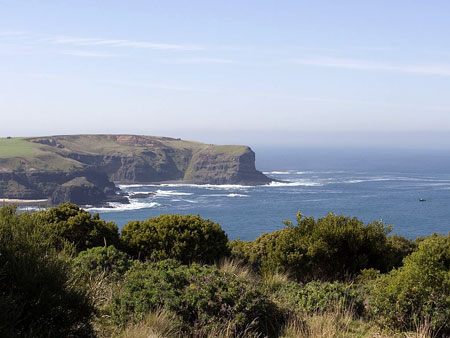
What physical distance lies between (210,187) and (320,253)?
162675 mm

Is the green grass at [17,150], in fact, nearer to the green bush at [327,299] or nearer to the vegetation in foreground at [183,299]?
the vegetation in foreground at [183,299]

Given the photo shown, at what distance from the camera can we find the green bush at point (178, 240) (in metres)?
14.7

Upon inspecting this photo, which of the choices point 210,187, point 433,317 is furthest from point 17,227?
point 210,187

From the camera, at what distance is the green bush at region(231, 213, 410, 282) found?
1409 cm

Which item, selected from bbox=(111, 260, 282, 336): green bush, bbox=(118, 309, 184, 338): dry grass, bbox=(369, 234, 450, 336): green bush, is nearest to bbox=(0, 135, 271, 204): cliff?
bbox=(111, 260, 282, 336): green bush

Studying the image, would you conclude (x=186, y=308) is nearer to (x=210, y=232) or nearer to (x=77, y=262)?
(x=77, y=262)

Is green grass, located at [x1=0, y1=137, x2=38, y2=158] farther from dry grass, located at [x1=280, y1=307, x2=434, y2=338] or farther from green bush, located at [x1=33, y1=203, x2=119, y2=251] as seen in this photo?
dry grass, located at [x1=280, y1=307, x2=434, y2=338]

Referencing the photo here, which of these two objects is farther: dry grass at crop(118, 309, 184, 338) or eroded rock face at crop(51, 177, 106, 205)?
eroded rock face at crop(51, 177, 106, 205)

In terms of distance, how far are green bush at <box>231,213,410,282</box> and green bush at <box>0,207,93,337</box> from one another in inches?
310

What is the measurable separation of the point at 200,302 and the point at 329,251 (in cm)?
722

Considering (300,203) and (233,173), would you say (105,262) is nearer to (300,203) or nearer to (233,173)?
(300,203)

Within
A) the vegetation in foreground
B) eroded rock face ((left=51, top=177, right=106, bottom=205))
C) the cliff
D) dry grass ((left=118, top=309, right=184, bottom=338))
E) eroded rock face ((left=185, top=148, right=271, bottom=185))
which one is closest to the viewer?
the vegetation in foreground

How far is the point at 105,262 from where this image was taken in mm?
10695

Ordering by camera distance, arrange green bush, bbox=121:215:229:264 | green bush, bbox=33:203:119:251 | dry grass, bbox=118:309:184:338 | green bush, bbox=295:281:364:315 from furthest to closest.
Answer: green bush, bbox=121:215:229:264, green bush, bbox=33:203:119:251, green bush, bbox=295:281:364:315, dry grass, bbox=118:309:184:338
